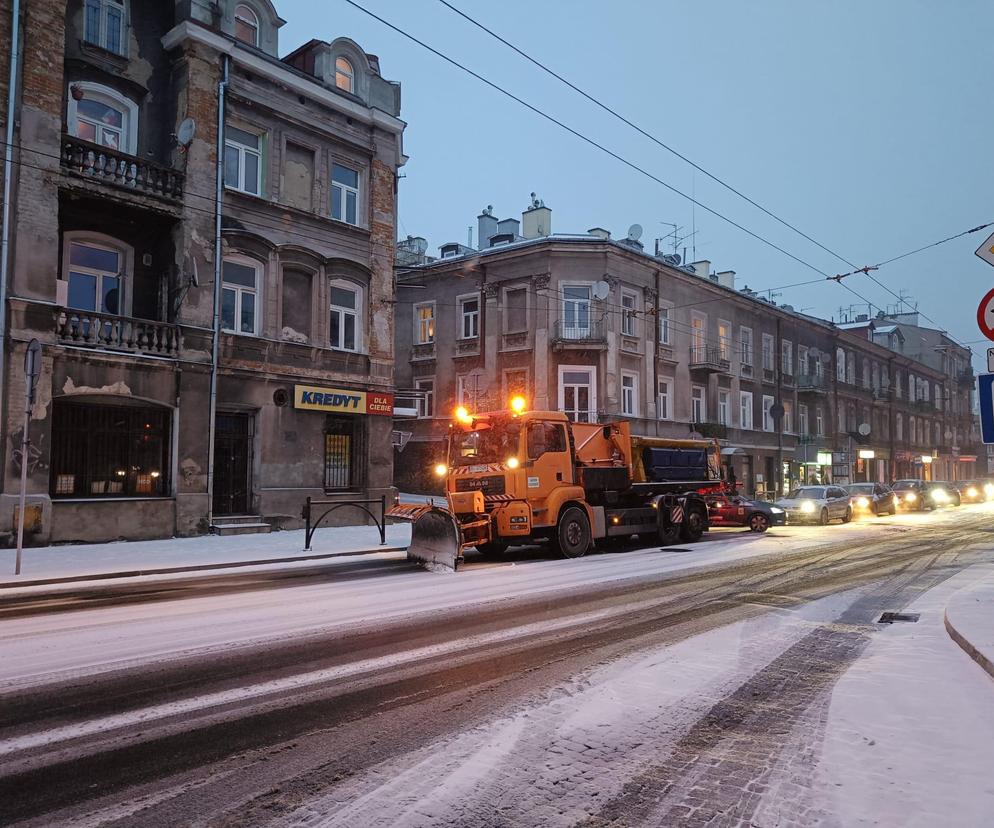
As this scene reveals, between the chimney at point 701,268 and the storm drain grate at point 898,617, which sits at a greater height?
the chimney at point 701,268

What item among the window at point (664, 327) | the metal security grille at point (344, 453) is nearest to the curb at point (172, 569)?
the metal security grille at point (344, 453)

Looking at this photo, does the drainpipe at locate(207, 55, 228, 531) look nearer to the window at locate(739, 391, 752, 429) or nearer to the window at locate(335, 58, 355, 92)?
the window at locate(335, 58, 355, 92)

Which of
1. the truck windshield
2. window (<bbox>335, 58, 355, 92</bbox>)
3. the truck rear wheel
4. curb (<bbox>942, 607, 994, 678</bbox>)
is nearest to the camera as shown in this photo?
curb (<bbox>942, 607, 994, 678</bbox>)

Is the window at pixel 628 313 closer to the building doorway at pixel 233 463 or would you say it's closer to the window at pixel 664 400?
the window at pixel 664 400

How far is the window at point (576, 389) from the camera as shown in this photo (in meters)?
30.0

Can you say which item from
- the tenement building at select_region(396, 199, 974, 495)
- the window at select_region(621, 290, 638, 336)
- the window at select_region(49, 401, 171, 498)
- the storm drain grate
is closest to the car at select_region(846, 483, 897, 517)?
the tenement building at select_region(396, 199, 974, 495)

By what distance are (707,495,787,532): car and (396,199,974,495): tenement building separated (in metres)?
7.30

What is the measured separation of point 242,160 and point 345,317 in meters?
5.15

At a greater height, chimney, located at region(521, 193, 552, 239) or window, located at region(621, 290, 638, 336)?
chimney, located at region(521, 193, 552, 239)

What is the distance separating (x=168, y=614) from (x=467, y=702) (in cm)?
490

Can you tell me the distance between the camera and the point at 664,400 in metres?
33.6

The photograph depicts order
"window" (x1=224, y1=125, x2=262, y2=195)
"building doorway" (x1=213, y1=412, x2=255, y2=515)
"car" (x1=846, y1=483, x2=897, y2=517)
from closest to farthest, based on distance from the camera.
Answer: "building doorway" (x1=213, y1=412, x2=255, y2=515), "window" (x1=224, y1=125, x2=262, y2=195), "car" (x1=846, y1=483, x2=897, y2=517)

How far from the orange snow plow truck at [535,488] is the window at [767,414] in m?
25.1

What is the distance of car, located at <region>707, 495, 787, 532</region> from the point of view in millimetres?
23094
